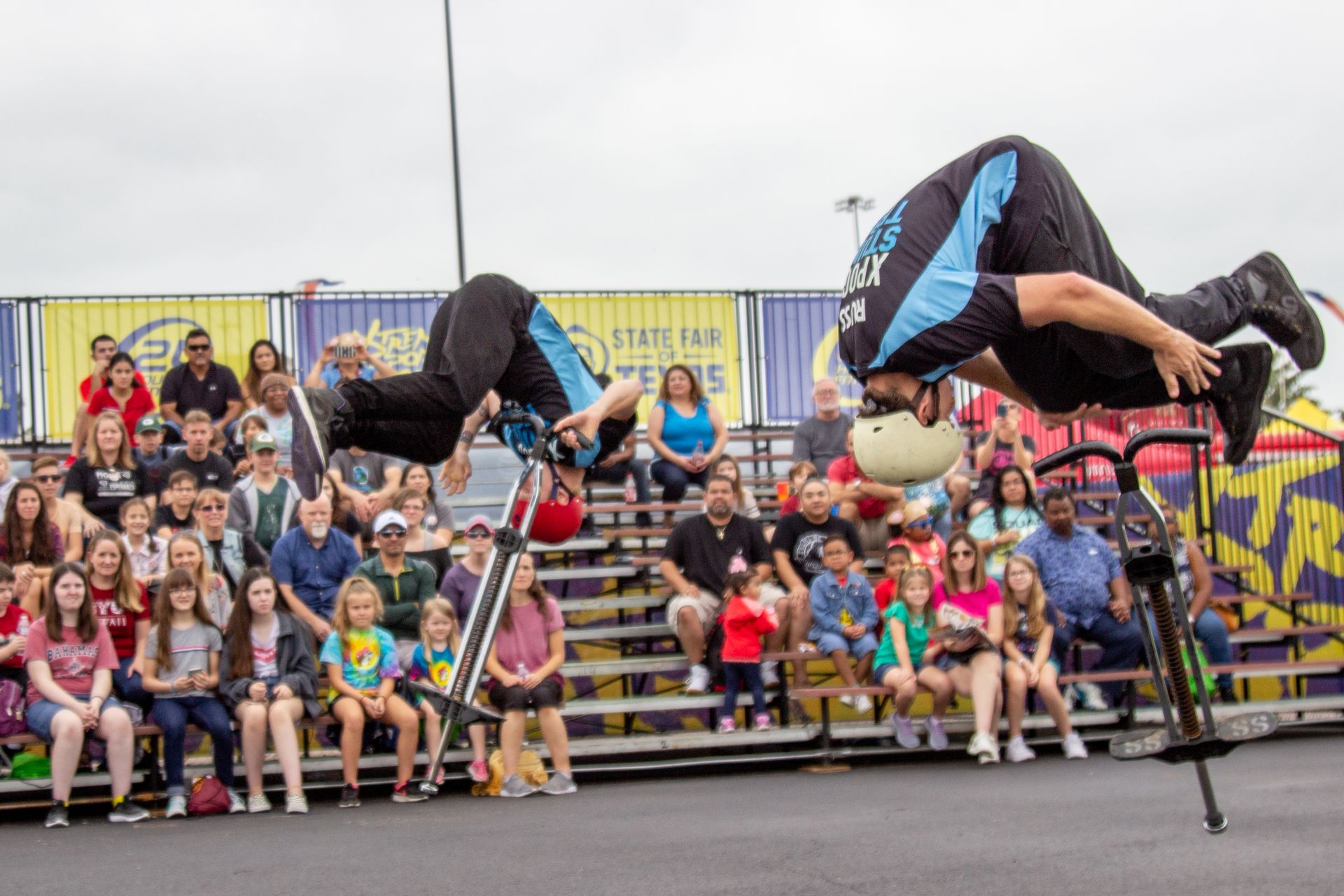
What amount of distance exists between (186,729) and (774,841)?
339cm

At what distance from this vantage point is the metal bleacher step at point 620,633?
9.12 metres

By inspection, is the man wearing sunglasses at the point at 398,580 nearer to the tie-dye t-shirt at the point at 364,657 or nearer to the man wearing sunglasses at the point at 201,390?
the tie-dye t-shirt at the point at 364,657

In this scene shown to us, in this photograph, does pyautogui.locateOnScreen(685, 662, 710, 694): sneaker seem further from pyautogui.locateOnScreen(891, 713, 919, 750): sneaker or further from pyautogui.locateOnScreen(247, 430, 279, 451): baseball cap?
pyautogui.locateOnScreen(247, 430, 279, 451): baseball cap

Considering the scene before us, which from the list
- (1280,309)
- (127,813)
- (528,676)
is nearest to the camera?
(1280,309)

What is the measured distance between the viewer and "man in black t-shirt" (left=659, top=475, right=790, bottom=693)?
8578 mm

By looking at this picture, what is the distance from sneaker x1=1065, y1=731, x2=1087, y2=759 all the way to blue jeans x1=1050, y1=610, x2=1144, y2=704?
726mm

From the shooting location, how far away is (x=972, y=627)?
27.1ft

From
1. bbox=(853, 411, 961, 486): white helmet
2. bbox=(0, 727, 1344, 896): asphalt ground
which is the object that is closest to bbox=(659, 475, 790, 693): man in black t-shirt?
bbox=(0, 727, 1344, 896): asphalt ground

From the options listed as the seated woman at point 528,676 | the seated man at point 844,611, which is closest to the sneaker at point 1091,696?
the seated man at point 844,611

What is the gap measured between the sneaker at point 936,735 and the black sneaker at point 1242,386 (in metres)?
4.47

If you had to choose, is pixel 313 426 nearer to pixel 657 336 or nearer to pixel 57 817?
pixel 57 817

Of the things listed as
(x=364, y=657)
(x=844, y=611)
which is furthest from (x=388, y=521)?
(x=844, y=611)

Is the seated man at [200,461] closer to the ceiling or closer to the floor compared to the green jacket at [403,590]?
closer to the ceiling

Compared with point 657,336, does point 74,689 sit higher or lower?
lower
